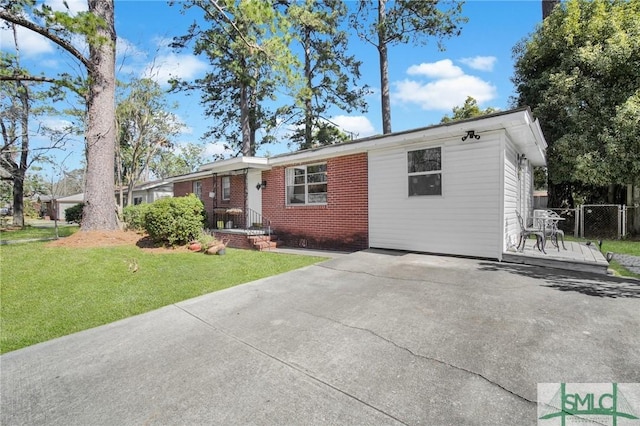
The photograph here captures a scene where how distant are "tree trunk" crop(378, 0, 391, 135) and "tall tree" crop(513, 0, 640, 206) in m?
6.81

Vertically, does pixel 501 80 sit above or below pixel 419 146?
above

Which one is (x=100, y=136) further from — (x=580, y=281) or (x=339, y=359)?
(x=580, y=281)

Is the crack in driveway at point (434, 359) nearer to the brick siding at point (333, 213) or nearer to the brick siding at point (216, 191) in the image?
the brick siding at point (333, 213)

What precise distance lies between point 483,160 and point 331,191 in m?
4.36

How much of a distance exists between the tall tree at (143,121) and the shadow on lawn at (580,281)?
16.3 m

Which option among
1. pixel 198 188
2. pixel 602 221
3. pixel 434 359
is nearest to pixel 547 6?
pixel 602 221

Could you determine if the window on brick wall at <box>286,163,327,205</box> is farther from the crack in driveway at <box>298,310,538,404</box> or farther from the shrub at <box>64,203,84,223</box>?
the shrub at <box>64,203,84,223</box>

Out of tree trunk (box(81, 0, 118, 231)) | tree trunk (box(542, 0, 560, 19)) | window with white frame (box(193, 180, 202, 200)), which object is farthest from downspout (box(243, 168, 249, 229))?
tree trunk (box(542, 0, 560, 19))

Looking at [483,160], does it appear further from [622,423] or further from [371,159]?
[622,423]

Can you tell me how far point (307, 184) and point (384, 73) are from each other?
11291 mm

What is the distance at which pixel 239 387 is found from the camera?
8.15 ft

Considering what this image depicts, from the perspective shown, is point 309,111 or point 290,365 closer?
point 290,365

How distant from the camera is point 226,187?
47.0ft

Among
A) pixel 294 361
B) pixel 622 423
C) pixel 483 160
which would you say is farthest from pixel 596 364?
pixel 483 160
